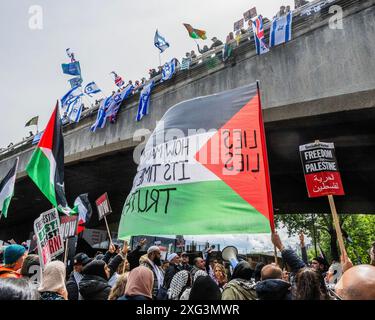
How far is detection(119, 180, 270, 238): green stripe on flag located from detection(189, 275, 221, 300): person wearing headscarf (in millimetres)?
426

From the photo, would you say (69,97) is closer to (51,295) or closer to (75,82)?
(75,82)

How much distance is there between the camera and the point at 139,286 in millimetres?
Answer: 2965

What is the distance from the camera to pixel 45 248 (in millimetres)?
4980

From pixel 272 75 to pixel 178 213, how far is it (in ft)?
19.6

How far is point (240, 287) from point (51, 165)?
437cm

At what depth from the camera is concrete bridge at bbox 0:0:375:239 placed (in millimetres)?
6867

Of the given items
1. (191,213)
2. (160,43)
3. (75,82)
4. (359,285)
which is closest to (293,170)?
(160,43)

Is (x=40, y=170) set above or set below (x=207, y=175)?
above

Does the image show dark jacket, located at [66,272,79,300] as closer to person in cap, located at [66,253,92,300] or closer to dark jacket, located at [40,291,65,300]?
person in cap, located at [66,253,92,300]

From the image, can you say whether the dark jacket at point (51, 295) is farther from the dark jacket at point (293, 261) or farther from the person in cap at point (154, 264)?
the person in cap at point (154, 264)

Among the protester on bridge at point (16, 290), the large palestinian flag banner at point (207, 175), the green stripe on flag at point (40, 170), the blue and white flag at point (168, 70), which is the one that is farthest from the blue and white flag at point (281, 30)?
the protester on bridge at point (16, 290)

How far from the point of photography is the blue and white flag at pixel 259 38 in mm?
8156
